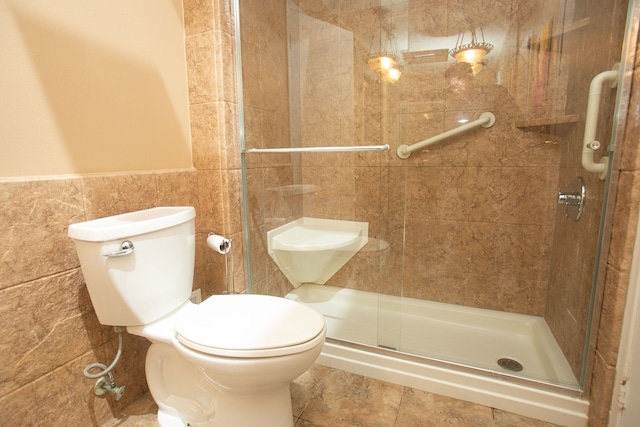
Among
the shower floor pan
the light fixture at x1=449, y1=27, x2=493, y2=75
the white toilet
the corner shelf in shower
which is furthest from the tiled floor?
the light fixture at x1=449, y1=27, x2=493, y2=75

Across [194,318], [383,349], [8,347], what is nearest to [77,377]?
[8,347]

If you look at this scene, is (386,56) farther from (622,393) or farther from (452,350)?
(622,393)

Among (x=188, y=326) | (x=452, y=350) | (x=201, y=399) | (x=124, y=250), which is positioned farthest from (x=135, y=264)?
(x=452, y=350)

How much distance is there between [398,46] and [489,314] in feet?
5.11

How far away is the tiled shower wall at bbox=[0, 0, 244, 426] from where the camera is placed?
0.90m

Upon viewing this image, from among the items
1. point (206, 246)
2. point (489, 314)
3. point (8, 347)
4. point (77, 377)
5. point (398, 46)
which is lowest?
point (489, 314)

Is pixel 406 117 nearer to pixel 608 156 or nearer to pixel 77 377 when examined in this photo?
pixel 608 156

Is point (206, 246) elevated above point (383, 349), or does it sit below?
above

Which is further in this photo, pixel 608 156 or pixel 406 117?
pixel 406 117

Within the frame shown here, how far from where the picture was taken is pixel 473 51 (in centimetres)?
171

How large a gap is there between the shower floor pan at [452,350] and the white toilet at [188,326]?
0.55 metres

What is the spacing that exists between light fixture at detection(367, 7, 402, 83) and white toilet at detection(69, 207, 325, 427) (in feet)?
4.16

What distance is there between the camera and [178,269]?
111 centimetres

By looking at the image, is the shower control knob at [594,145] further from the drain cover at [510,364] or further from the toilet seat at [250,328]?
the toilet seat at [250,328]
